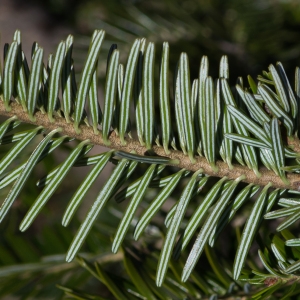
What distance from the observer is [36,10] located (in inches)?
55.4

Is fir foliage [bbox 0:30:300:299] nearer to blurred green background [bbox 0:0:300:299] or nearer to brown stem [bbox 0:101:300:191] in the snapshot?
brown stem [bbox 0:101:300:191]

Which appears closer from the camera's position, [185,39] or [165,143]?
[165,143]

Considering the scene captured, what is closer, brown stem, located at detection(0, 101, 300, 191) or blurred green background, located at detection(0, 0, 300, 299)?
brown stem, located at detection(0, 101, 300, 191)

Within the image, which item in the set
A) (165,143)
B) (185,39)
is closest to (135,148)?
(165,143)

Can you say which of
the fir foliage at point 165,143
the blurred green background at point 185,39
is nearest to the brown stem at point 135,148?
the fir foliage at point 165,143

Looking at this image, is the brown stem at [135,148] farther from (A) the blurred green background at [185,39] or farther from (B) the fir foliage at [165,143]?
(A) the blurred green background at [185,39]

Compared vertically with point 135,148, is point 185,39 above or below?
above

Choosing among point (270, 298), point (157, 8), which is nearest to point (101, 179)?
point (157, 8)

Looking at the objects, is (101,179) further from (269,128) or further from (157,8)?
(269,128)

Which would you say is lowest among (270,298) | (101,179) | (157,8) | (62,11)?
(270,298)

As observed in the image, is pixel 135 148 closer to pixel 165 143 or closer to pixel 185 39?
pixel 165 143

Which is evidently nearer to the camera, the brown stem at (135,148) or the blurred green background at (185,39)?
the brown stem at (135,148)

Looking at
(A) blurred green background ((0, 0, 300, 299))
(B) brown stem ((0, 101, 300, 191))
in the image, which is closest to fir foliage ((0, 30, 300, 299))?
(B) brown stem ((0, 101, 300, 191))

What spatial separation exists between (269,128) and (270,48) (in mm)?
460
